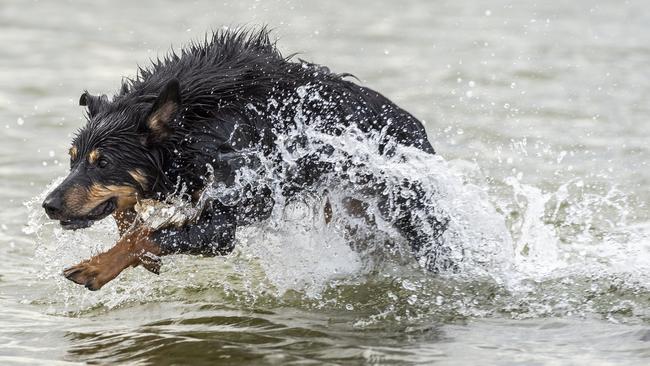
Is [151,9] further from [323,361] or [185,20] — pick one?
[323,361]

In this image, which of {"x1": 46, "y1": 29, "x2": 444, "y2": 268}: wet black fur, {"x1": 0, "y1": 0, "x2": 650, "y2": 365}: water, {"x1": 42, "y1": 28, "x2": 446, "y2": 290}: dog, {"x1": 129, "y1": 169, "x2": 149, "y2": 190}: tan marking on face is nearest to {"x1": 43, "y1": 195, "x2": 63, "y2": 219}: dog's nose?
{"x1": 42, "y1": 28, "x2": 446, "y2": 290}: dog

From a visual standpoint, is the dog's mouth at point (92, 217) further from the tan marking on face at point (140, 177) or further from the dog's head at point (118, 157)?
the tan marking on face at point (140, 177)

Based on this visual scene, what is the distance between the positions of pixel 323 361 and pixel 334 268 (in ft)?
4.54

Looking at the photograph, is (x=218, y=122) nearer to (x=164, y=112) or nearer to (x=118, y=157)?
(x=164, y=112)

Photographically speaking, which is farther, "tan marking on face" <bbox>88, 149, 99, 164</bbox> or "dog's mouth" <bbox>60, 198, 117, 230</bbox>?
"tan marking on face" <bbox>88, 149, 99, 164</bbox>

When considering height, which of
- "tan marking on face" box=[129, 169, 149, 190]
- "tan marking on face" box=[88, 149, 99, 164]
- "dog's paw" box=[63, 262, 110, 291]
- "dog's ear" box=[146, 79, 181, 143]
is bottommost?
"dog's paw" box=[63, 262, 110, 291]

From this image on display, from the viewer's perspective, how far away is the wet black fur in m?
6.06

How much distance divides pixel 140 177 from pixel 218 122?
0.53 metres

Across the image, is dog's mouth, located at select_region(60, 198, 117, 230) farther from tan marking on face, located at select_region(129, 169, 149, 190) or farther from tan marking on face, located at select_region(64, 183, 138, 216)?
tan marking on face, located at select_region(129, 169, 149, 190)

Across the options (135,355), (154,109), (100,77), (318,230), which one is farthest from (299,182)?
(100,77)

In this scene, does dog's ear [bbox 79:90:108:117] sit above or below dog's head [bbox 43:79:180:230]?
above

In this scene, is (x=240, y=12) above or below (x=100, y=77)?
above

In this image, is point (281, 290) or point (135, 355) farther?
point (281, 290)

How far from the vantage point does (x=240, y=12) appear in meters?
13.9
